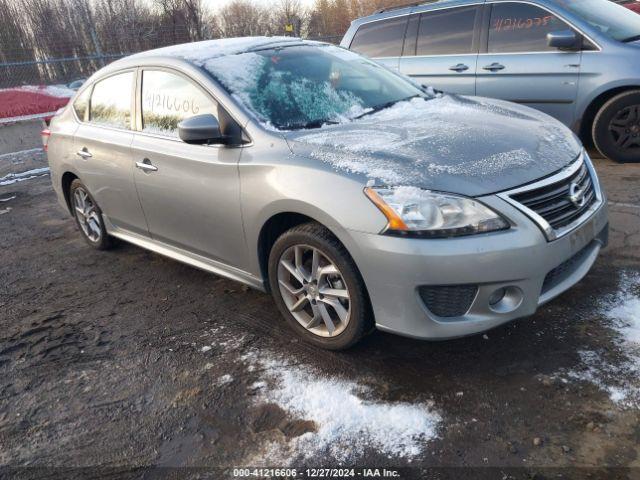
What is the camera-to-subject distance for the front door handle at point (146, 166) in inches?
141

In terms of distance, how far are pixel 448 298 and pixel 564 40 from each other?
412cm

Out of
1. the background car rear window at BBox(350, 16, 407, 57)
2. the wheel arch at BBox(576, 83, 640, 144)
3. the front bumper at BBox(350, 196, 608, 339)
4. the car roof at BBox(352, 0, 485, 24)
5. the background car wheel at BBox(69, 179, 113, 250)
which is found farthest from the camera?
the background car rear window at BBox(350, 16, 407, 57)

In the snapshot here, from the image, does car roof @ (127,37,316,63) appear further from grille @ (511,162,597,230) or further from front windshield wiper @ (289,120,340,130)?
grille @ (511,162,597,230)

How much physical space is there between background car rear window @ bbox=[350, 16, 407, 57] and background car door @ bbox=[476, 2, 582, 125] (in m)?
1.20

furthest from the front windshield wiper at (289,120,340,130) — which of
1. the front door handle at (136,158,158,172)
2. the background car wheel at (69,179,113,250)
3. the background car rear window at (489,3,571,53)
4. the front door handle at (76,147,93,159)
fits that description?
the background car rear window at (489,3,571,53)

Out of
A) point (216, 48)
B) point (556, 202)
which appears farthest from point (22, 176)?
point (556, 202)

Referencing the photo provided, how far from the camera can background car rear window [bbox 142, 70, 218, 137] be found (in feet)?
11.0

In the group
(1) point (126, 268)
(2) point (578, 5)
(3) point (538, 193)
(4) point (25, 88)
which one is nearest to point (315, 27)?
(4) point (25, 88)

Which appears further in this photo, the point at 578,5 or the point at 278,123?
the point at 578,5

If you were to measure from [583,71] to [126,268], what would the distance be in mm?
4847

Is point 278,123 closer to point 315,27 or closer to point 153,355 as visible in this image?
point 153,355

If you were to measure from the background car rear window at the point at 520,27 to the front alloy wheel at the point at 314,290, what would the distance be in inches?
168

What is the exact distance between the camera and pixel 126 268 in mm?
4547

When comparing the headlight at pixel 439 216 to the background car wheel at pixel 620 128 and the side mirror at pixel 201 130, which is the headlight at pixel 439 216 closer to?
the side mirror at pixel 201 130
